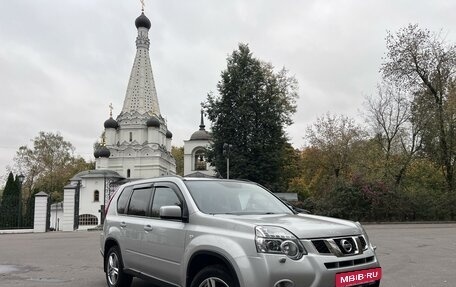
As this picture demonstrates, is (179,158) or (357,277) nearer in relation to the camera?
(357,277)

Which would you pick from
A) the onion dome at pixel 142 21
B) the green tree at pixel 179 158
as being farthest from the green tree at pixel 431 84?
the green tree at pixel 179 158

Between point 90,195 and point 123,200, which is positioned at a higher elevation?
point 90,195

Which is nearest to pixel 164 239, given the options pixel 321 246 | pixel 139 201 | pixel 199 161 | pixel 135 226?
pixel 135 226

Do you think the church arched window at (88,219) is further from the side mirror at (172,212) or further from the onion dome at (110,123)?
the side mirror at (172,212)

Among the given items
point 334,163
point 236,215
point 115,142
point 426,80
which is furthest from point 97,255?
point 115,142

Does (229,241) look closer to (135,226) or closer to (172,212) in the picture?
(172,212)

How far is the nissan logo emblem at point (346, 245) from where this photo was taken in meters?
5.00

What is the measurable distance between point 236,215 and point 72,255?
998 cm

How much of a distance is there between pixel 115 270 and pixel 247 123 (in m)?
39.7

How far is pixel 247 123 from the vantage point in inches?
1852

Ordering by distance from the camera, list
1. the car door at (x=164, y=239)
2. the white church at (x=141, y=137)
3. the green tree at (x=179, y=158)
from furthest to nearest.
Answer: the green tree at (x=179, y=158), the white church at (x=141, y=137), the car door at (x=164, y=239)

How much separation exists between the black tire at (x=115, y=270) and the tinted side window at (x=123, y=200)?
2.10 feet

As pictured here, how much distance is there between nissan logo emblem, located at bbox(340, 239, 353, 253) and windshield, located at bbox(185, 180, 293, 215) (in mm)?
1318

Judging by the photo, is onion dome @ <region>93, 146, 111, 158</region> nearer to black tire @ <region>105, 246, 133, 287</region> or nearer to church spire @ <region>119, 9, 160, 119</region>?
church spire @ <region>119, 9, 160, 119</region>
